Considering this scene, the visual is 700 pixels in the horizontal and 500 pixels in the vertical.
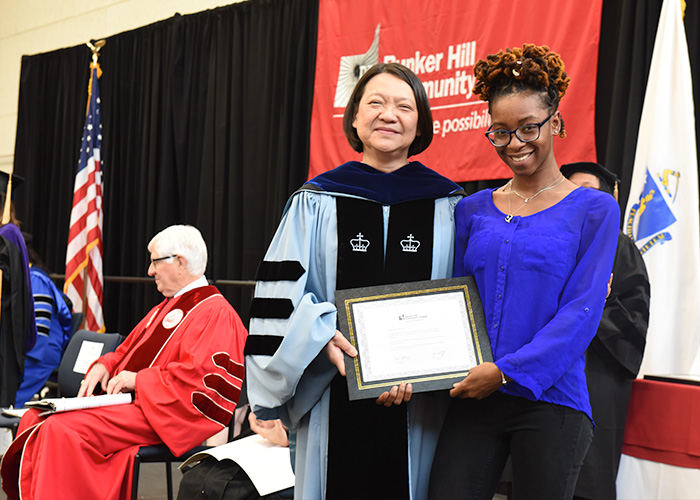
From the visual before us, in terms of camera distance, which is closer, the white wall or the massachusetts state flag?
the massachusetts state flag

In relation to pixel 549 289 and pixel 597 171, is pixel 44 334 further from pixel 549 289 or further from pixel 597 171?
pixel 549 289

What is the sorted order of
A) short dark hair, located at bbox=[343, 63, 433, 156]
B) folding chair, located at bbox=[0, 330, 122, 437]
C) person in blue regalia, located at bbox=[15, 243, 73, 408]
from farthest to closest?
1. person in blue regalia, located at bbox=[15, 243, 73, 408]
2. folding chair, located at bbox=[0, 330, 122, 437]
3. short dark hair, located at bbox=[343, 63, 433, 156]

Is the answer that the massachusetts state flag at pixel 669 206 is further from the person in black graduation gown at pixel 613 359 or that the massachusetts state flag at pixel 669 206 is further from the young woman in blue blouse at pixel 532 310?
the young woman in blue blouse at pixel 532 310

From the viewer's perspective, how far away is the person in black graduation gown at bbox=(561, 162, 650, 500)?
305 cm

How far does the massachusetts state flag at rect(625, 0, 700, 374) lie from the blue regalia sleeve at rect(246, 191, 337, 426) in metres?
2.38

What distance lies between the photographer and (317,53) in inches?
248

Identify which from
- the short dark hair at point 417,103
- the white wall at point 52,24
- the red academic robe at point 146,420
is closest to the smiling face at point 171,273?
the red academic robe at point 146,420

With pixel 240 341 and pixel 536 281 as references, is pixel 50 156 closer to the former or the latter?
pixel 240 341

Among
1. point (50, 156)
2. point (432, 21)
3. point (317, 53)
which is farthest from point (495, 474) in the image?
point (50, 156)

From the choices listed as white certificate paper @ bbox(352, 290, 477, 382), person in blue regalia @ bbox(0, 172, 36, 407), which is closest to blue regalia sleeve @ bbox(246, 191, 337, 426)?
white certificate paper @ bbox(352, 290, 477, 382)

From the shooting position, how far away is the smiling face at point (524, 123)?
1.84 metres

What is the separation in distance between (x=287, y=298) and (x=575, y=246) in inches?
28.7

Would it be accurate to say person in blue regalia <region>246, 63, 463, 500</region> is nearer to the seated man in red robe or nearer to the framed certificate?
the framed certificate

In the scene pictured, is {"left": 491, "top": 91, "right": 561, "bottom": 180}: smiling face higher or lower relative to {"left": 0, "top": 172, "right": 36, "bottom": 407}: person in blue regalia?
higher
